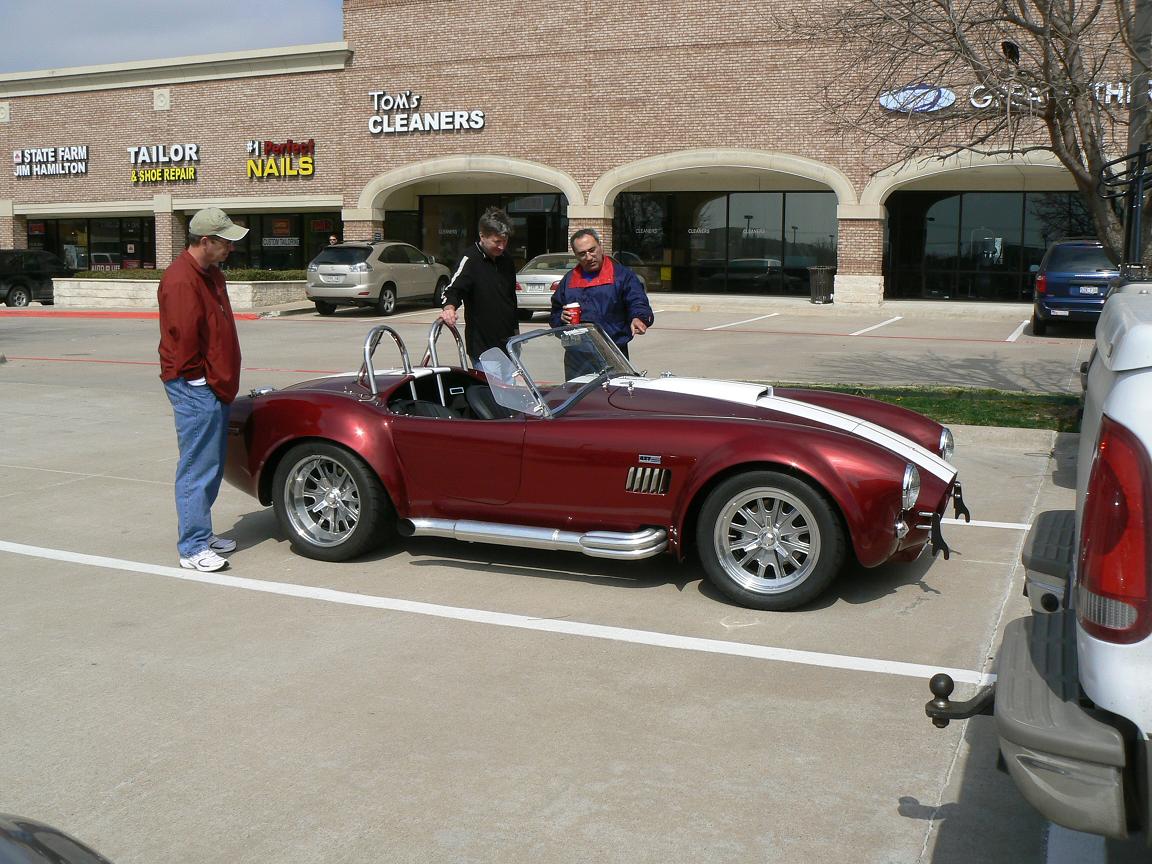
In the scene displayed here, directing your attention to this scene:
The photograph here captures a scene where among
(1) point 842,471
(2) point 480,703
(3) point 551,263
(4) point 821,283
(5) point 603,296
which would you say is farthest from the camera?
(4) point 821,283

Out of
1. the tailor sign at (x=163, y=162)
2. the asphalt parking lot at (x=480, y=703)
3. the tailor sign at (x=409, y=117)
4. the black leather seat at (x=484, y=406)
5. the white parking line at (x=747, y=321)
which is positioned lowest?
the asphalt parking lot at (x=480, y=703)

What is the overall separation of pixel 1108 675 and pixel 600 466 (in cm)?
339

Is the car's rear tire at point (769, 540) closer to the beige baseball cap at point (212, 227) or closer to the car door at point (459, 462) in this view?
the car door at point (459, 462)

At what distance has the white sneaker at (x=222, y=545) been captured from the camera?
6.66 m

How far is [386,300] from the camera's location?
2753 centimetres

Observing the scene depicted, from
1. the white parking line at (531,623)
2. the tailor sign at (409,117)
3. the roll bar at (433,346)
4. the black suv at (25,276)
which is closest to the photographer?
the white parking line at (531,623)

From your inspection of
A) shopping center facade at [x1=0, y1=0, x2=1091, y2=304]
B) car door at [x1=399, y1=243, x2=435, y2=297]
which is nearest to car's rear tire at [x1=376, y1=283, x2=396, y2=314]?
car door at [x1=399, y1=243, x2=435, y2=297]

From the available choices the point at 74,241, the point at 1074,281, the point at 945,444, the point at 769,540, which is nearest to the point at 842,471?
the point at 769,540

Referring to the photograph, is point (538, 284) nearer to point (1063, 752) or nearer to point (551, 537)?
point (551, 537)

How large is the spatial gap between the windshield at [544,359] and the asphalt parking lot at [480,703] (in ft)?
3.03

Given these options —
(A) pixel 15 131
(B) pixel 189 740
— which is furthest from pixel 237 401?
(A) pixel 15 131

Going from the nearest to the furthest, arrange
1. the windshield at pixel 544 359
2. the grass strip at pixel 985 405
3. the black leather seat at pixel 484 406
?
the windshield at pixel 544 359
the black leather seat at pixel 484 406
the grass strip at pixel 985 405

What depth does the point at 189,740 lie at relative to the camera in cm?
417

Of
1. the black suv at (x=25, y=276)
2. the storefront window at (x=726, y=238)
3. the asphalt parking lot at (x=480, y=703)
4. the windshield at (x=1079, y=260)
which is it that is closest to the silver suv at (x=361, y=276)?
the storefront window at (x=726, y=238)
